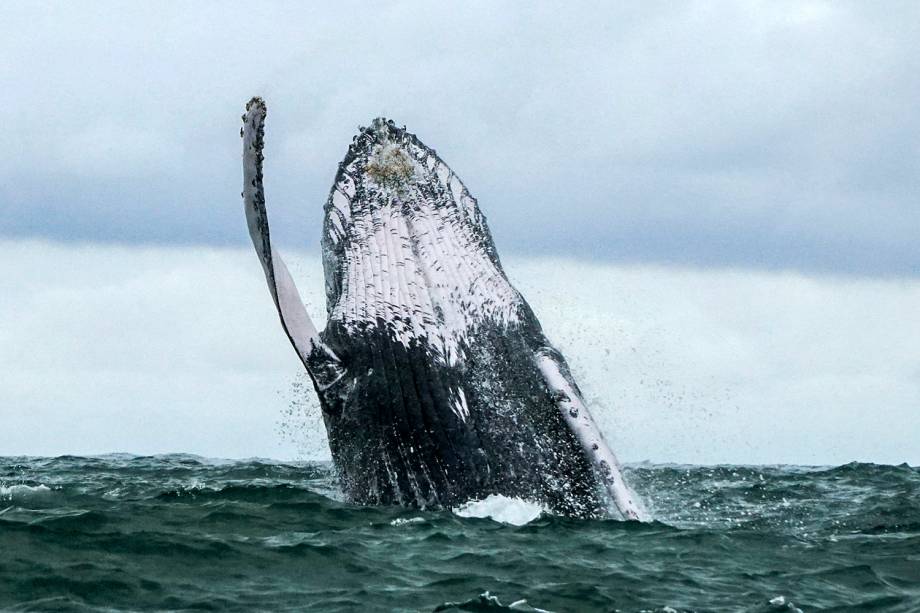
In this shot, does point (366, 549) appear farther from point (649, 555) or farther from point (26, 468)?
point (26, 468)

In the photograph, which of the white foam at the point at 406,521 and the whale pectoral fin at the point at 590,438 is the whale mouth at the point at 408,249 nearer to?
the whale pectoral fin at the point at 590,438

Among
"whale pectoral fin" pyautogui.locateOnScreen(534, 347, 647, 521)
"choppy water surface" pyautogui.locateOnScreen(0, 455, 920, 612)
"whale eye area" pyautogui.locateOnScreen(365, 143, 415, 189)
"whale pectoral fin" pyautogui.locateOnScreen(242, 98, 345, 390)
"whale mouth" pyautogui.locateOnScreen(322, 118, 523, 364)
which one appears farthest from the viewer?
"whale eye area" pyautogui.locateOnScreen(365, 143, 415, 189)

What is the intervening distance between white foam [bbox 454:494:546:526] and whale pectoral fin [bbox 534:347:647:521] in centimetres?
65

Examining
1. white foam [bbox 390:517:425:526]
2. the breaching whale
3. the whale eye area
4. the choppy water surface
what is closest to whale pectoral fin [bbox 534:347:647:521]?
the breaching whale

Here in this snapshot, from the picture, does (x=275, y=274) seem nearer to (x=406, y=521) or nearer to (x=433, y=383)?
(x=433, y=383)

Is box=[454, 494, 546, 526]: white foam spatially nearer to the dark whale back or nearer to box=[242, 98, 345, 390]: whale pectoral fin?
the dark whale back

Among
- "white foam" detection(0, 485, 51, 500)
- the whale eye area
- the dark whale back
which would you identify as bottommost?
"white foam" detection(0, 485, 51, 500)

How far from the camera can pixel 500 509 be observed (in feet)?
37.1

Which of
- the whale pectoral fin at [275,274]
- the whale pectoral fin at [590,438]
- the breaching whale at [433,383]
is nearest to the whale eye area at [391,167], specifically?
the breaching whale at [433,383]

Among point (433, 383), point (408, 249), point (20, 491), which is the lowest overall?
point (20, 491)

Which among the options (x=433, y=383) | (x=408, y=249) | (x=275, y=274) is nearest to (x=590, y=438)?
(x=433, y=383)

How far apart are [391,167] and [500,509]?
11.7ft

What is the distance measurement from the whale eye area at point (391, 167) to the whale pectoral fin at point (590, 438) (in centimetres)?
229

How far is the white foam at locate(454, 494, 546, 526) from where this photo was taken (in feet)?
36.9
